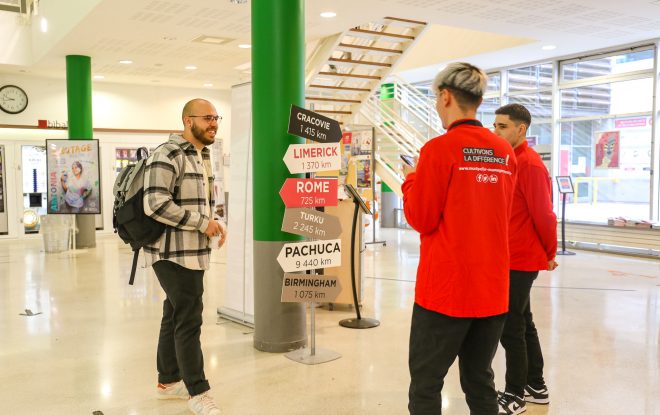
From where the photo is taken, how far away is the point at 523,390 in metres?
3.13

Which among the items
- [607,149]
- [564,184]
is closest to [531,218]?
[564,184]

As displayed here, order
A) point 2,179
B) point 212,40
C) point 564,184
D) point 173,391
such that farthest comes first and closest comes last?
1. point 2,179
2. point 564,184
3. point 212,40
4. point 173,391

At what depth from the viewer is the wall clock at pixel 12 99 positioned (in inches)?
458

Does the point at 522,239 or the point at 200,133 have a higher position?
the point at 200,133

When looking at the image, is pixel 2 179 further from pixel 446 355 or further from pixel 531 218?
pixel 446 355

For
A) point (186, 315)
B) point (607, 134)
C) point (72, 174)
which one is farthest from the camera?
point (607, 134)

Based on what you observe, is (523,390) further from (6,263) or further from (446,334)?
(6,263)

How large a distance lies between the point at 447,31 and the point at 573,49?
2.24 meters

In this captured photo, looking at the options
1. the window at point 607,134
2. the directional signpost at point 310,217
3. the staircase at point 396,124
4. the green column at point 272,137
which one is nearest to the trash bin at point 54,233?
the staircase at point 396,124

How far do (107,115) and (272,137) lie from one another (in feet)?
32.1

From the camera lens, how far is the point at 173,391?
3.44 m

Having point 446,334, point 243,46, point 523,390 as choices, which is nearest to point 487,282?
point 446,334

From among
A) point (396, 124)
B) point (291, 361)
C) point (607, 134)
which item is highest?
point (396, 124)

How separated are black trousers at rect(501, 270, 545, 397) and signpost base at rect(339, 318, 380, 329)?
191 cm
